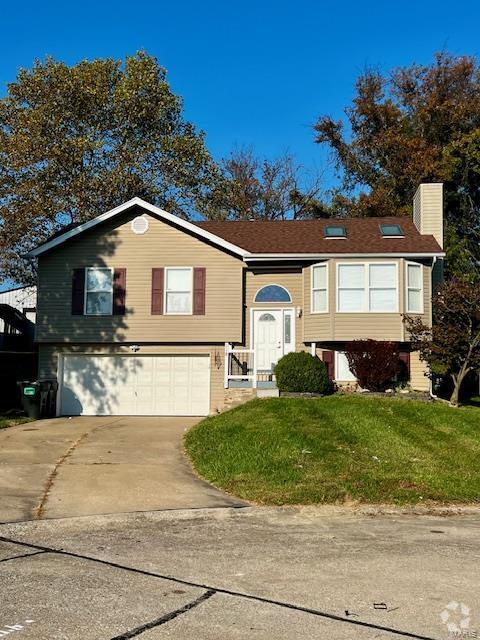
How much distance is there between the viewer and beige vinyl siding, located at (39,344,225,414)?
72.2 ft

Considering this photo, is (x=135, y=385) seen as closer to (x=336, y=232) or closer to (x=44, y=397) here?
(x=44, y=397)

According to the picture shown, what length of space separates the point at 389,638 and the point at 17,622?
2741 millimetres

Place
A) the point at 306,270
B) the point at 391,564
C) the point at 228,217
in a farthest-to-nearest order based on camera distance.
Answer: the point at 228,217
the point at 306,270
the point at 391,564

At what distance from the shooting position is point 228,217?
38.2 meters

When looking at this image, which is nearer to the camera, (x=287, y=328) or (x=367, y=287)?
(x=367, y=287)

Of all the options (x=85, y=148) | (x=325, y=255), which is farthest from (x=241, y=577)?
(x=85, y=148)

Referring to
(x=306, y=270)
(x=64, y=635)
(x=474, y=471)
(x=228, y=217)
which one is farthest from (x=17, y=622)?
(x=228, y=217)

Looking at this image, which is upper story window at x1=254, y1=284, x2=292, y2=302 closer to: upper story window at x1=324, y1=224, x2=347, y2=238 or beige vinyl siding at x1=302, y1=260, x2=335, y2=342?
beige vinyl siding at x1=302, y1=260, x2=335, y2=342

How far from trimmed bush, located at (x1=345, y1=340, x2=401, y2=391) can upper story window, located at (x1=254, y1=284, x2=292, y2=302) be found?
3060mm

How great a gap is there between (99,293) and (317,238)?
7.61 metres

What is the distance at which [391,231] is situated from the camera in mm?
22562

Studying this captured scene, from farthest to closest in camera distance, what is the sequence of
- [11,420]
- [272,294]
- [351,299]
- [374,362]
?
1. [272,294]
2. [351,299]
3. [374,362]
4. [11,420]

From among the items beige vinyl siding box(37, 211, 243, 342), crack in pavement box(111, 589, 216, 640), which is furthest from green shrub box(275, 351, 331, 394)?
crack in pavement box(111, 589, 216, 640)

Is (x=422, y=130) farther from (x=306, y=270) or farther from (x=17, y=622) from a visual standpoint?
(x=17, y=622)
